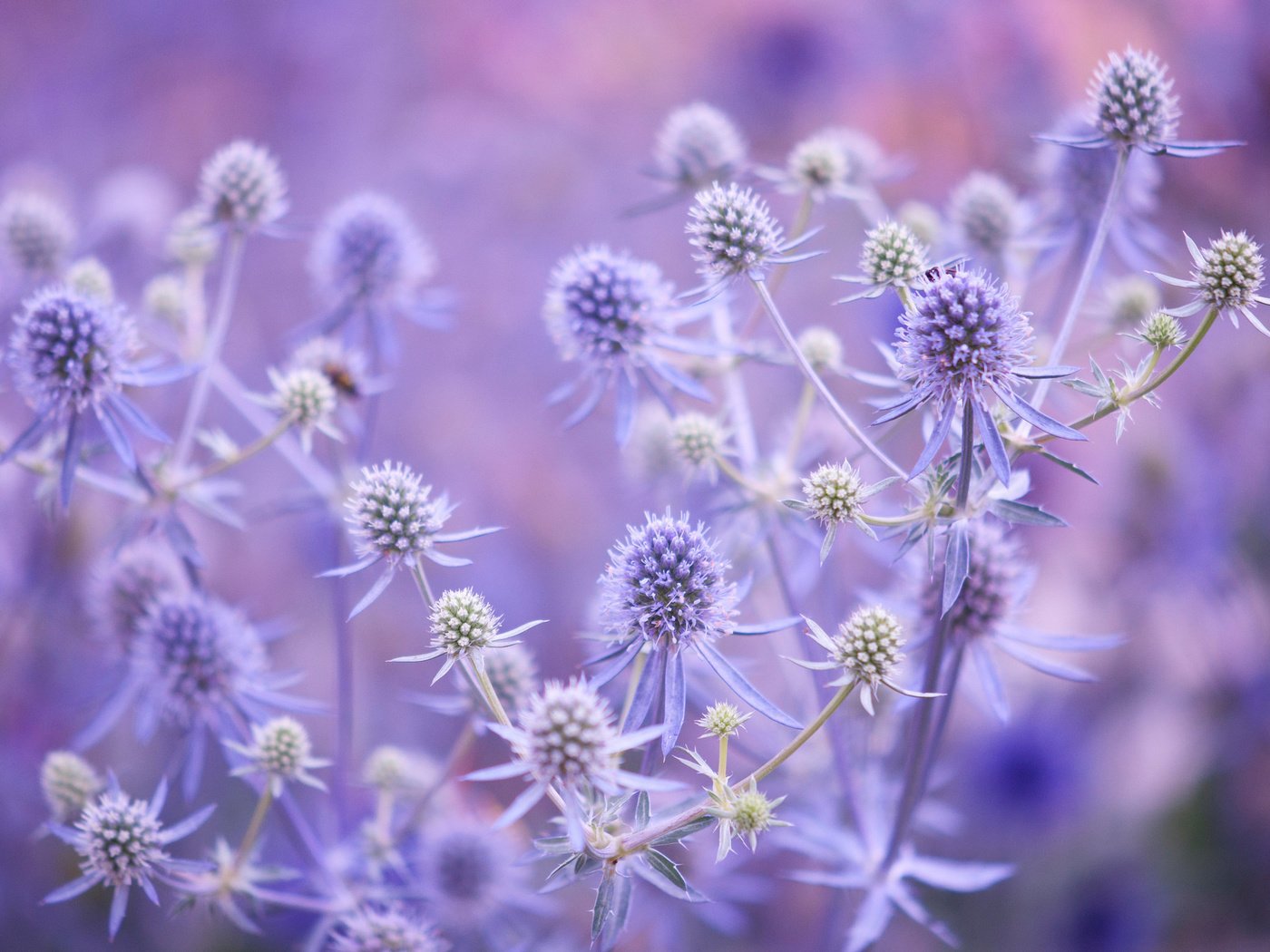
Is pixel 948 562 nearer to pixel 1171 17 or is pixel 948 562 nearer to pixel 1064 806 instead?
pixel 1064 806

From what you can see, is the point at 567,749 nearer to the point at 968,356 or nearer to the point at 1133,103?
the point at 968,356

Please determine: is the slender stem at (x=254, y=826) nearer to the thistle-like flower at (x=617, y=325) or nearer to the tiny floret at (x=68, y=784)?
the tiny floret at (x=68, y=784)

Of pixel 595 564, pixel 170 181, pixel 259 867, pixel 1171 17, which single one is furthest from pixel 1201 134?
pixel 170 181

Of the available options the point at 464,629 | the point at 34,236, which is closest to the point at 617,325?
the point at 464,629

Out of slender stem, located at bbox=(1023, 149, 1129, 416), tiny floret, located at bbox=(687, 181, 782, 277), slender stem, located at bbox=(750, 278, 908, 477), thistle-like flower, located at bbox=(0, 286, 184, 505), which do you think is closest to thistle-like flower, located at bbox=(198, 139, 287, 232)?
thistle-like flower, located at bbox=(0, 286, 184, 505)

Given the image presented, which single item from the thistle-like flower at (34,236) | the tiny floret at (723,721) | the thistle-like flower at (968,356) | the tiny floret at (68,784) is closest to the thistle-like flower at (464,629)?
the tiny floret at (723,721)
